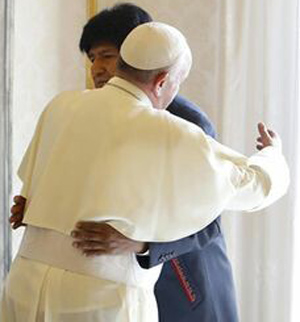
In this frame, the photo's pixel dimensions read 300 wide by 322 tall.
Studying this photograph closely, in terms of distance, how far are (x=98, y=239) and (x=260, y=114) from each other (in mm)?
1187

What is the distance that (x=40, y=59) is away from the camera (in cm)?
243

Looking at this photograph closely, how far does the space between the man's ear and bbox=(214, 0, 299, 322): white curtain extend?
0.99 m

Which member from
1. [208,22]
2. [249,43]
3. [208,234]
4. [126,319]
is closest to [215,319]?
[208,234]

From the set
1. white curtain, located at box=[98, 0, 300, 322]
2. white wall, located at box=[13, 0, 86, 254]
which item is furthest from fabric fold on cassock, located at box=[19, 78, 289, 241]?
white wall, located at box=[13, 0, 86, 254]

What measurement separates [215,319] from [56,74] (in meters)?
1.30

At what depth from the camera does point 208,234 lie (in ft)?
4.62

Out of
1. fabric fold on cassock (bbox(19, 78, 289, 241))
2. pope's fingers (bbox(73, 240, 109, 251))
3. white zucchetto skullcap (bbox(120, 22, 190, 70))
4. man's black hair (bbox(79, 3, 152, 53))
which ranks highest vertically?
man's black hair (bbox(79, 3, 152, 53))

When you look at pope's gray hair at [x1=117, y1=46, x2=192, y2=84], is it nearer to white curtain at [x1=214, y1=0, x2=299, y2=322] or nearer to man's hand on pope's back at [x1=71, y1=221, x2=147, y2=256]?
man's hand on pope's back at [x1=71, y1=221, x2=147, y2=256]

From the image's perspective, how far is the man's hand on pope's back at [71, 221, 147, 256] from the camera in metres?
1.20

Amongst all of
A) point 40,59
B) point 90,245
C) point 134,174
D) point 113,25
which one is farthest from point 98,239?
point 40,59

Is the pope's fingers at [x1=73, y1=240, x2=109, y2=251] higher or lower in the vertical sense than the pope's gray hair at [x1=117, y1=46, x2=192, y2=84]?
lower

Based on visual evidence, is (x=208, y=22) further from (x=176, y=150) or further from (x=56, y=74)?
(x=176, y=150)

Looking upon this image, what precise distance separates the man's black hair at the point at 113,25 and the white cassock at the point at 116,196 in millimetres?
424

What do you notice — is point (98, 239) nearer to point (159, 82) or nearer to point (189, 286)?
point (159, 82)
